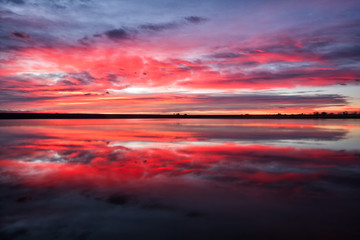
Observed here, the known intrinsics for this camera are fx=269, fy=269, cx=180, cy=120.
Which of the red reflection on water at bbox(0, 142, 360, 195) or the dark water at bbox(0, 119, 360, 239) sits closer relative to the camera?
the dark water at bbox(0, 119, 360, 239)

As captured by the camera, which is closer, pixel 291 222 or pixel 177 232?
pixel 177 232

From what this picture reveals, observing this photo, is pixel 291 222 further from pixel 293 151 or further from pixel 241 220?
pixel 293 151

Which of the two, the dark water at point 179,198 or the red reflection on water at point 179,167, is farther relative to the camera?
the red reflection on water at point 179,167

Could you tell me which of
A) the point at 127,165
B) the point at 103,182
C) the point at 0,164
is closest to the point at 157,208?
the point at 103,182

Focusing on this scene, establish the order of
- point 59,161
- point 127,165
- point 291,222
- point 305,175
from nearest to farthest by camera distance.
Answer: point 291,222
point 305,175
point 127,165
point 59,161

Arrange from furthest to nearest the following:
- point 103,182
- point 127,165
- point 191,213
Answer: point 127,165
point 103,182
point 191,213

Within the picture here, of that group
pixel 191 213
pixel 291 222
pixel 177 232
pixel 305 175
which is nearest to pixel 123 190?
pixel 191 213

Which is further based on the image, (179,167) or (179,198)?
(179,167)

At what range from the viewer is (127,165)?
10.3 meters

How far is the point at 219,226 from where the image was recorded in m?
5.05

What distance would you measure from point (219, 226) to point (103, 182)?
4.17 meters

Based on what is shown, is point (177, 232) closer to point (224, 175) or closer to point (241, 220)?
point (241, 220)

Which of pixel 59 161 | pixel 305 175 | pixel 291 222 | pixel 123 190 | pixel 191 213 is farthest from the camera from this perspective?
pixel 59 161

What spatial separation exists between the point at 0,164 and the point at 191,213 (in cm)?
874
